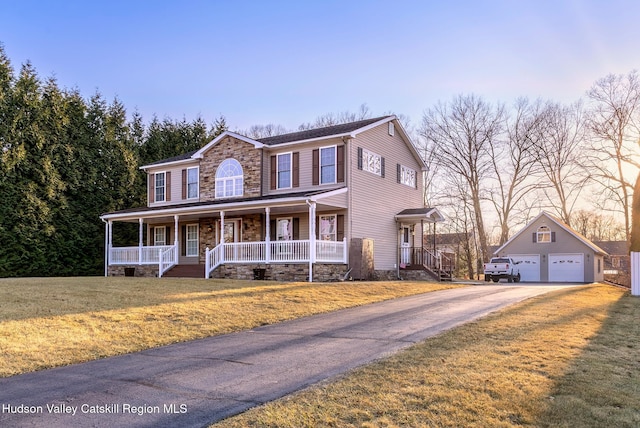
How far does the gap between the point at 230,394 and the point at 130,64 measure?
1791 centimetres

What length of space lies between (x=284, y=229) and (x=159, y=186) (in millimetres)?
9441

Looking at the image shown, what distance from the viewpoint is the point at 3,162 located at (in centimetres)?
2427

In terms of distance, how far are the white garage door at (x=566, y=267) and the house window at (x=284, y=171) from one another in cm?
2153

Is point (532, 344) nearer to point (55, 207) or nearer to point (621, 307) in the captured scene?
point (621, 307)

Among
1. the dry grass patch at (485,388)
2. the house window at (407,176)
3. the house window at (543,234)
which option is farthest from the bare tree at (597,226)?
the dry grass patch at (485,388)

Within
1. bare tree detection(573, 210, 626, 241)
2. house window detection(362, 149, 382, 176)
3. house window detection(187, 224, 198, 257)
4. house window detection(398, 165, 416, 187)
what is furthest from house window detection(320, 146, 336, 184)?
bare tree detection(573, 210, 626, 241)

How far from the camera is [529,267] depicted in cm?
3681

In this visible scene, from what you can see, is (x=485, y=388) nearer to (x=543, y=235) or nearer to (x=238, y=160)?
(x=238, y=160)

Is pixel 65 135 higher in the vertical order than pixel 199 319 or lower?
higher

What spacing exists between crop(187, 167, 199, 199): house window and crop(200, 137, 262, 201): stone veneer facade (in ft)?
2.50

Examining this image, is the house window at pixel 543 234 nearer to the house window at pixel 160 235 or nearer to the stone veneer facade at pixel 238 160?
the stone veneer facade at pixel 238 160

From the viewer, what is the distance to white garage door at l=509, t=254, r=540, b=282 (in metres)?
36.6

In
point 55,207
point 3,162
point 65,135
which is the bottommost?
point 55,207

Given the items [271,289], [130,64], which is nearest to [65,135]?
[130,64]
